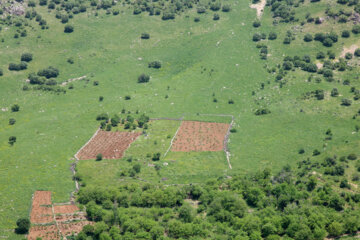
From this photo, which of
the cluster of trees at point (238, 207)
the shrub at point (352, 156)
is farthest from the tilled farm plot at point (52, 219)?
the shrub at point (352, 156)

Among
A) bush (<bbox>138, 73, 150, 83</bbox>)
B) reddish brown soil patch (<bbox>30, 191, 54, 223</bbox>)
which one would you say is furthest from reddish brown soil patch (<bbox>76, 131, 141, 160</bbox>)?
bush (<bbox>138, 73, 150, 83</bbox>)

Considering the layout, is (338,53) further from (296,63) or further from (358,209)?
(358,209)

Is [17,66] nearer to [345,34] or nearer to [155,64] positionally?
[155,64]

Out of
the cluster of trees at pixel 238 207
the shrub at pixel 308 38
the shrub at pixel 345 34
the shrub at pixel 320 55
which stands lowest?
the cluster of trees at pixel 238 207

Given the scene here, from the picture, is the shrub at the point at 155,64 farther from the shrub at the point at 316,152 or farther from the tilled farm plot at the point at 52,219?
the tilled farm plot at the point at 52,219

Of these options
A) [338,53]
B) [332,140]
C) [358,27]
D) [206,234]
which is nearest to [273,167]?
[332,140]
